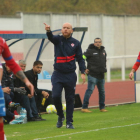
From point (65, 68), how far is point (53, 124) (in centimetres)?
173

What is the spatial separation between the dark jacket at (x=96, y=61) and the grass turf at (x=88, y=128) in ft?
3.39

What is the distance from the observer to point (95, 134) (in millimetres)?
9055

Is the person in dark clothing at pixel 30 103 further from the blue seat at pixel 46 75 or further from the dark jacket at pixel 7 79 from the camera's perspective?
the blue seat at pixel 46 75

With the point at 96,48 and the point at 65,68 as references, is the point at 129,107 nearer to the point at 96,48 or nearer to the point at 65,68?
the point at 96,48

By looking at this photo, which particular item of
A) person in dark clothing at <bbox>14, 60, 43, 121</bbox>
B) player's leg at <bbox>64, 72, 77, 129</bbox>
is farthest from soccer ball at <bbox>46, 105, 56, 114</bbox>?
player's leg at <bbox>64, 72, 77, 129</bbox>

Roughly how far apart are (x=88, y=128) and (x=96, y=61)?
3.85 metres

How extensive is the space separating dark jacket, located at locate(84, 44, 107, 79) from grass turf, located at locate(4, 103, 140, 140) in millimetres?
1033

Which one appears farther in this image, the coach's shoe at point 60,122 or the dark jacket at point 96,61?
the dark jacket at point 96,61

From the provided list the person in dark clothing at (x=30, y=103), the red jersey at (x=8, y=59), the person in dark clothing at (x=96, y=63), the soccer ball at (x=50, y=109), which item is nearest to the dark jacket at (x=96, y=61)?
the person in dark clothing at (x=96, y=63)

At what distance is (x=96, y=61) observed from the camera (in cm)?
1358

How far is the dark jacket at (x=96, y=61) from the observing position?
13.6 metres

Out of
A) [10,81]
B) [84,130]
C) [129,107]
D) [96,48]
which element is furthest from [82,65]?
[129,107]

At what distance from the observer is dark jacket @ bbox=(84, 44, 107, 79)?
13558 millimetres

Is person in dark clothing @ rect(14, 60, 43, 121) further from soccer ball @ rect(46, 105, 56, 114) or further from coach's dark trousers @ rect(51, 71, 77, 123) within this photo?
coach's dark trousers @ rect(51, 71, 77, 123)
